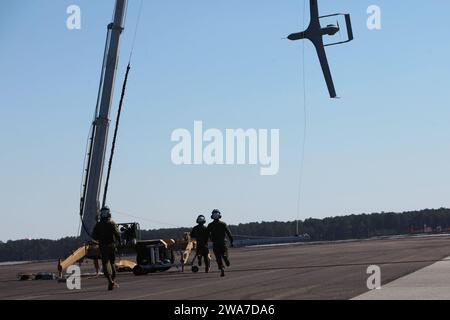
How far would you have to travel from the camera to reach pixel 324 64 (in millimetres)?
40812

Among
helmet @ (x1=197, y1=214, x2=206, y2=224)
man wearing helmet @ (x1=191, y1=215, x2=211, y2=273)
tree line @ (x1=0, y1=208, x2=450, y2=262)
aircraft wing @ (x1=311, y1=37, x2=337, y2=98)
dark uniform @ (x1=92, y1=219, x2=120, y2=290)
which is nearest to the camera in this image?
dark uniform @ (x1=92, y1=219, x2=120, y2=290)

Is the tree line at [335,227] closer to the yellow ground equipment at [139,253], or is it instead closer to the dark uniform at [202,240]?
the yellow ground equipment at [139,253]

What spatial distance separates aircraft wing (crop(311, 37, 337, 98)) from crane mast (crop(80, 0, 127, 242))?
13.0m

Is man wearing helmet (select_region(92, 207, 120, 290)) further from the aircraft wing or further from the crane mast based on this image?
the aircraft wing

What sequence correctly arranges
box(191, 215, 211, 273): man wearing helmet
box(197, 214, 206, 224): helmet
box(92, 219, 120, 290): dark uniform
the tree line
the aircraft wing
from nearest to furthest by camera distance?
box(92, 219, 120, 290): dark uniform
box(191, 215, 211, 273): man wearing helmet
box(197, 214, 206, 224): helmet
the aircraft wing
the tree line

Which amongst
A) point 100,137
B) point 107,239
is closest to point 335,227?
point 100,137

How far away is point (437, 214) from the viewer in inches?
6969

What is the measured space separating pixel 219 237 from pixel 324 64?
767 inches

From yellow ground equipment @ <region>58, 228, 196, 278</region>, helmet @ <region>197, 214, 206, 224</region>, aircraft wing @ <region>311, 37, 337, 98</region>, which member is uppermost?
aircraft wing @ <region>311, 37, 337, 98</region>

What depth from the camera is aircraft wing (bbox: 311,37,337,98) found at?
1564 inches

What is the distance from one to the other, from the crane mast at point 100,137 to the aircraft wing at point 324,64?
42.8 feet

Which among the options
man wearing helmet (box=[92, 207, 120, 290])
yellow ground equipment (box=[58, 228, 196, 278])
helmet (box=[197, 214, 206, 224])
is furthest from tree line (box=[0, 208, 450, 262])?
man wearing helmet (box=[92, 207, 120, 290])
